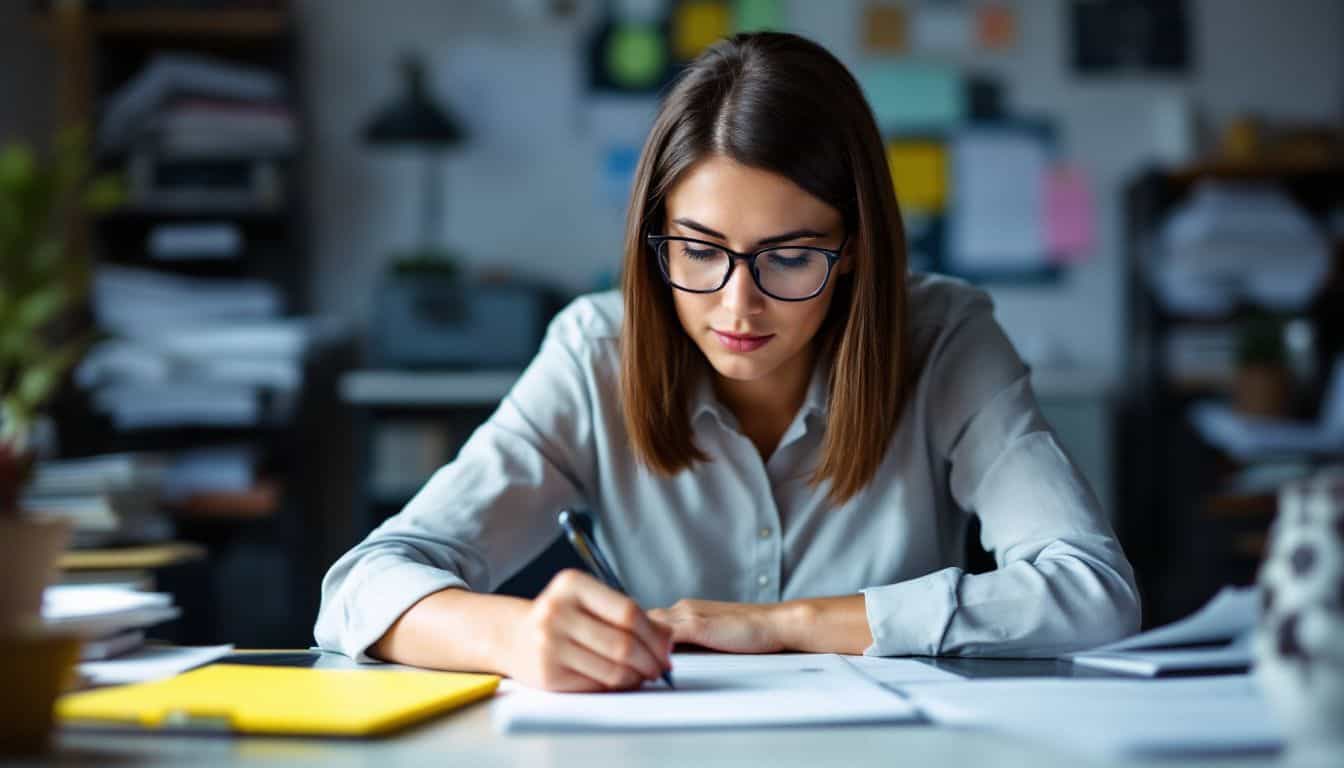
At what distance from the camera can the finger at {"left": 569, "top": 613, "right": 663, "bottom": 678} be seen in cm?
89

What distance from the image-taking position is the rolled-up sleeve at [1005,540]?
1.10m

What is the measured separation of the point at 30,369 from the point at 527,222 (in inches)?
52.2

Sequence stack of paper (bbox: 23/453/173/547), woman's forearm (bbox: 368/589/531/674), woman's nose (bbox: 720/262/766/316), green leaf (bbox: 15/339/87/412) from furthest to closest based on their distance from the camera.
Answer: green leaf (bbox: 15/339/87/412) < stack of paper (bbox: 23/453/173/547) < woman's nose (bbox: 720/262/766/316) < woman's forearm (bbox: 368/589/531/674)

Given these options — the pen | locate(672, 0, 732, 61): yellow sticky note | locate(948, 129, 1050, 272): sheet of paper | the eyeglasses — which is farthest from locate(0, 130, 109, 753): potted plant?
locate(948, 129, 1050, 272): sheet of paper

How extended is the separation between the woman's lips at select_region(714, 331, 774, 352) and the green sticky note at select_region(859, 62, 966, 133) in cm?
246

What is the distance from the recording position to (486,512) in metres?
1.29

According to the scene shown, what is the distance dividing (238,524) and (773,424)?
222 cm

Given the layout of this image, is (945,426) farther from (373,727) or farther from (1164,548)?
(1164,548)

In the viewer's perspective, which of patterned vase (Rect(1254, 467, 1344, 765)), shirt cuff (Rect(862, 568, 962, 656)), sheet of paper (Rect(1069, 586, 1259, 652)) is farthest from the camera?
shirt cuff (Rect(862, 568, 962, 656))

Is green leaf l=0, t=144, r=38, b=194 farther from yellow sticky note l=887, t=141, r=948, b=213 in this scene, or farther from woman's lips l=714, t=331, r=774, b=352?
yellow sticky note l=887, t=141, r=948, b=213

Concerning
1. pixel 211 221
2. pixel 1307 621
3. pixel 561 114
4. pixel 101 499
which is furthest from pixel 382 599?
pixel 561 114

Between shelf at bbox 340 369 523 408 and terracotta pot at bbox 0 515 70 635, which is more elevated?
terracotta pot at bbox 0 515 70 635

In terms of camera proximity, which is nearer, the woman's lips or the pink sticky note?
the woman's lips

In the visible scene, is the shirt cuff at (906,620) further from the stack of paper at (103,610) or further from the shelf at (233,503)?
the shelf at (233,503)
